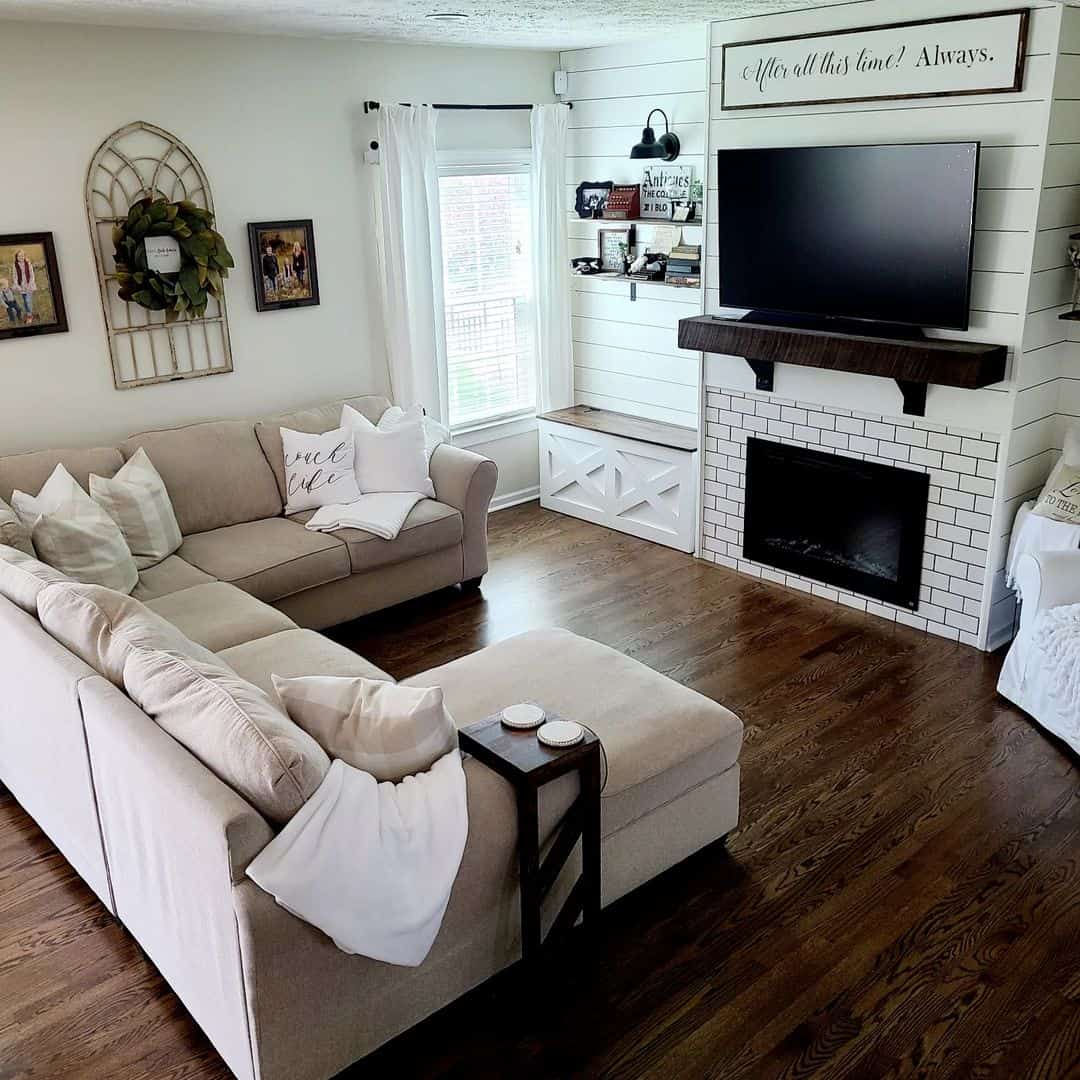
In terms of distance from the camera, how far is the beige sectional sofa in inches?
85.2

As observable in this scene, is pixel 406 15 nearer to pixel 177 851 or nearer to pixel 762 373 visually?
pixel 762 373

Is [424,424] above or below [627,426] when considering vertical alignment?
above

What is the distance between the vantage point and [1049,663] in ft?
12.0

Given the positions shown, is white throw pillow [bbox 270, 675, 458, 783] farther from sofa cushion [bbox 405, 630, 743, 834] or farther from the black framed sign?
the black framed sign

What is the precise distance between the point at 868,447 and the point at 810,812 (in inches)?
74.0

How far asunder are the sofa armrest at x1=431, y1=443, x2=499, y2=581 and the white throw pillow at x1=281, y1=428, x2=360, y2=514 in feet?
1.34

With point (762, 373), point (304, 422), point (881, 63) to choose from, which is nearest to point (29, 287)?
point (304, 422)

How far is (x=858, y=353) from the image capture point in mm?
4320

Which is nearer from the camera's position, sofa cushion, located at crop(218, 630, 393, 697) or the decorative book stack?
sofa cushion, located at crop(218, 630, 393, 697)

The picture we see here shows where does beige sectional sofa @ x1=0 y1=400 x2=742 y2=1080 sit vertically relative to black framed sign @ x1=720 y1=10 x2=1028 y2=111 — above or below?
below

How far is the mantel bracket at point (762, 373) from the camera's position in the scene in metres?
4.84

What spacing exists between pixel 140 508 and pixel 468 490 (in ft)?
4.69

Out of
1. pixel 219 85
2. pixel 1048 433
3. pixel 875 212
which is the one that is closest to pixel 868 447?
pixel 1048 433

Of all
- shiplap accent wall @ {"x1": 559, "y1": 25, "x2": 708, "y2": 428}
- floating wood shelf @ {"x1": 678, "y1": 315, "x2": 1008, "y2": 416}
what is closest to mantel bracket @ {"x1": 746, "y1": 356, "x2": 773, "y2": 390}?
floating wood shelf @ {"x1": 678, "y1": 315, "x2": 1008, "y2": 416}
